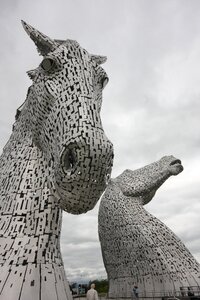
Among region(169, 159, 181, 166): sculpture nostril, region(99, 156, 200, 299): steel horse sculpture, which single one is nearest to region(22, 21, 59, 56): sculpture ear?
region(99, 156, 200, 299): steel horse sculpture

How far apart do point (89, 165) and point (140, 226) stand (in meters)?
7.87

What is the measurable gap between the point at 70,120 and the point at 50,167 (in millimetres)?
591

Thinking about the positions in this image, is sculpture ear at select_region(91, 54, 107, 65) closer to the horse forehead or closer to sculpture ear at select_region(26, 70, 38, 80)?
the horse forehead

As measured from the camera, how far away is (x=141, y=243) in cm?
934

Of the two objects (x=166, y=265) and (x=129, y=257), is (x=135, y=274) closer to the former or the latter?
(x=129, y=257)

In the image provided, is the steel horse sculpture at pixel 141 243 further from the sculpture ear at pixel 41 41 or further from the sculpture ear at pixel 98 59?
the sculpture ear at pixel 41 41

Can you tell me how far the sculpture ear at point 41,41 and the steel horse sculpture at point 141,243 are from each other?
7574 millimetres

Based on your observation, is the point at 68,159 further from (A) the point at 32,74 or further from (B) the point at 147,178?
(B) the point at 147,178

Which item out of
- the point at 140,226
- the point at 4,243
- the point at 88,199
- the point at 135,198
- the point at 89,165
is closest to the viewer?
the point at 89,165

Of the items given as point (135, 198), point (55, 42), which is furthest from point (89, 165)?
point (135, 198)

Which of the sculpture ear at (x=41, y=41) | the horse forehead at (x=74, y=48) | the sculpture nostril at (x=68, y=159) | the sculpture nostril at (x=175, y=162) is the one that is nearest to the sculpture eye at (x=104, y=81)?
the horse forehead at (x=74, y=48)

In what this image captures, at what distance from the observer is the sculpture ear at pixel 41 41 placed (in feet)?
9.46

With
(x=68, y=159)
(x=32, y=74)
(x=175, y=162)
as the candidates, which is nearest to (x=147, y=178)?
(x=175, y=162)

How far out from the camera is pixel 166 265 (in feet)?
28.7
